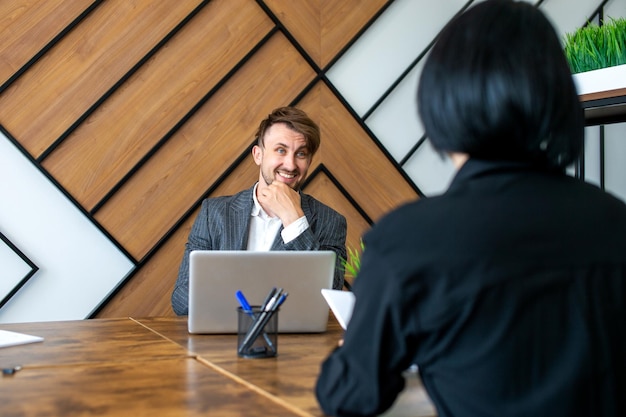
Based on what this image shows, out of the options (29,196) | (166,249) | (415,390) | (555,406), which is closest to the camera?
(555,406)

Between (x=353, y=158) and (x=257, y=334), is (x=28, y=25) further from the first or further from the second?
(x=257, y=334)

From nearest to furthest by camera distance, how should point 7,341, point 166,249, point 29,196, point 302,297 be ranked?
point 7,341
point 302,297
point 29,196
point 166,249

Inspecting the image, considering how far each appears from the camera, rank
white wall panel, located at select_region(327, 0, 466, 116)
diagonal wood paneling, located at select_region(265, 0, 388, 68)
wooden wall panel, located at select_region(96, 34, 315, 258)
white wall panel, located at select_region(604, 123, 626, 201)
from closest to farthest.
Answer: wooden wall panel, located at select_region(96, 34, 315, 258)
diagonal wood paneling, located at select_region(265, 0, 388, 68)
white wall panel, located at select_region(327, 0, 466, 116)
white wall panel, located at select_region(604, 123, 626, 201)

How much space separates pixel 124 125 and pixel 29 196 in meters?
0.48

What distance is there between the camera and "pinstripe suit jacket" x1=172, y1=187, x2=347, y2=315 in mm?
2553

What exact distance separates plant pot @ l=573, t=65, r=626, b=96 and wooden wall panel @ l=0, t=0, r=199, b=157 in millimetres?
1770

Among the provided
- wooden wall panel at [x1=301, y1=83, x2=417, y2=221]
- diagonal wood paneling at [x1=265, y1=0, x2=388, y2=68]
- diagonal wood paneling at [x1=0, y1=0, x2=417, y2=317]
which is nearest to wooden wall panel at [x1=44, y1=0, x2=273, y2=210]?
diagonal wood paneling at [x1=0, y1=0, x2=417, y2=317]

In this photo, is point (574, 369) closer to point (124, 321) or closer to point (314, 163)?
point (124, 321)

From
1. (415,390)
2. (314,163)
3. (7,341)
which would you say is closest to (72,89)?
(314,163)

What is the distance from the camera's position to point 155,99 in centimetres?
322

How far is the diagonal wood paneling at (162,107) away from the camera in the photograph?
3.05 meters

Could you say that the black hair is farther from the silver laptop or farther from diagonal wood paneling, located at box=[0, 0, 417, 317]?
diagonal wood paneling, located at box=[0, 0, 417, 317]

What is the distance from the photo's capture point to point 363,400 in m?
0.89

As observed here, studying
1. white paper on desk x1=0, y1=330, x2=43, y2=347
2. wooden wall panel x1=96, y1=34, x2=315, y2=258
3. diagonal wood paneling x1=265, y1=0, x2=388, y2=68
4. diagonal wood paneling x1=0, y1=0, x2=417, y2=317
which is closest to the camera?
white paper on desk x1=0, y1=330, x2=43, y2=347
